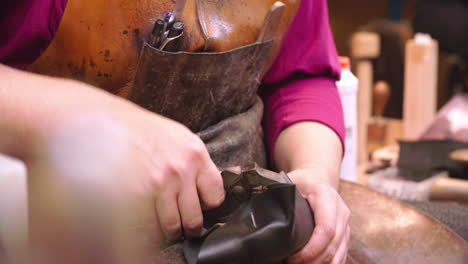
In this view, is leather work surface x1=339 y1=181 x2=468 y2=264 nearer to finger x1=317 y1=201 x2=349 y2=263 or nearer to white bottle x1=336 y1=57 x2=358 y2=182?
finger x1=317 y1=201 x2=349 y2=263

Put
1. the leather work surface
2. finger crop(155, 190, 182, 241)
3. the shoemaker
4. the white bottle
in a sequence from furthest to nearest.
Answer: the white bottle → the leather work surface → finger crop(155, 190, 182, 241) → the shoemaker

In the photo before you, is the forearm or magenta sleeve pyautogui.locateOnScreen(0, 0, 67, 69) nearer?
magenta sleeve pyautogui.locateOnScreen(0, 0, 67, 69)

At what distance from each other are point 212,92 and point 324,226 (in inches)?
9.5

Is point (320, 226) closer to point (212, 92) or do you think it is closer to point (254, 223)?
point (254, 223)

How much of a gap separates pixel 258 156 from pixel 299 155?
0.32ft

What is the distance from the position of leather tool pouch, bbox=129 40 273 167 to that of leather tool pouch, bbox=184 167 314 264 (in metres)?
0.15

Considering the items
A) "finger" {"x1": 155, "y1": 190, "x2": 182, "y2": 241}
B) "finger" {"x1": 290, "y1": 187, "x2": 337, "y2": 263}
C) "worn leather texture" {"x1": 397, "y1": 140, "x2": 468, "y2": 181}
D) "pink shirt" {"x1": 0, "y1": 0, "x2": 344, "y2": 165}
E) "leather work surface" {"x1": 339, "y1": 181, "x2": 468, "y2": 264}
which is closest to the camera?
"finger" {"x1": 155, "y1": 190, "x2": 182, "y2": 241}

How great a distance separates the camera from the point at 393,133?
2.05 meters

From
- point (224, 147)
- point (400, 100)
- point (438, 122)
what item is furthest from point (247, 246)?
point (400, 100)

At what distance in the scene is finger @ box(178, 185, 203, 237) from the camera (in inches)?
21.5

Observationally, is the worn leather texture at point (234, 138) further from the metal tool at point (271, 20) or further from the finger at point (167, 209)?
the finger at point (167, 209)

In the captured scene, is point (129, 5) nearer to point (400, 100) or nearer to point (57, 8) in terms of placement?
point (57, 8)

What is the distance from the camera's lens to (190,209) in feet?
1.82

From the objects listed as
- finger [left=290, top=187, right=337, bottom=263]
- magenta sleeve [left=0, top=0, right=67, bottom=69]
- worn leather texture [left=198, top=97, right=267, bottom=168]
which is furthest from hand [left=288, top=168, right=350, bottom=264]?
magenta sleeve [left=0, top=0, right=67, bottom=69]
